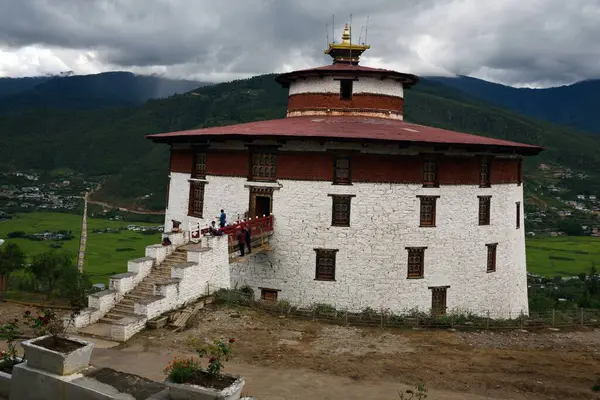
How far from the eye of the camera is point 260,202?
25406mm

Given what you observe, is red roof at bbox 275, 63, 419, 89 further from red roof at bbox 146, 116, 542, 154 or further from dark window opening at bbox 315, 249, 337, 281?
dark window opening at bbox 315, 249, 337, 281

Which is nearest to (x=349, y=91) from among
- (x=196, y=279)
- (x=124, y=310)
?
(x=196, y=279)

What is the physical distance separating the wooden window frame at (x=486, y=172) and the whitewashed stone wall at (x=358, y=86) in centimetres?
731

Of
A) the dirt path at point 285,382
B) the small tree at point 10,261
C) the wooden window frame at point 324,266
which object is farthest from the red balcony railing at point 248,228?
the small tree at point 10,261

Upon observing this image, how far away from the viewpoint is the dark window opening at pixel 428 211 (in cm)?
2453

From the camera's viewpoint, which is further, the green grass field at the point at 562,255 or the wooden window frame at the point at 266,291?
the green grass field at the point at 562,255

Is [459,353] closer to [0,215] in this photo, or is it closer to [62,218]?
[62,218]

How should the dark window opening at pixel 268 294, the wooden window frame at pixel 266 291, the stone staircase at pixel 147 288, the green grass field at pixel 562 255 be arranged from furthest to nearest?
1. the green grass field at pixel 562 255
2. the dark window opening at pixel 268 294
3. the wooden window frame at pixel 266 291
4. the stone staircase at pixel 147 288

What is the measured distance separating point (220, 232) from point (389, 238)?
7283mm

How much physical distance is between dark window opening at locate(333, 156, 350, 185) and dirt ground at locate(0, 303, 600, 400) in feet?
21.4

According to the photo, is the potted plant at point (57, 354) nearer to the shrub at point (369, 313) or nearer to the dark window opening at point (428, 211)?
the shrub at point (369, 313)

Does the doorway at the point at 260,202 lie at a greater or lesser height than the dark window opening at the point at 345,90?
lesser

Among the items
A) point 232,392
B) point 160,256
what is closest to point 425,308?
point 160,256

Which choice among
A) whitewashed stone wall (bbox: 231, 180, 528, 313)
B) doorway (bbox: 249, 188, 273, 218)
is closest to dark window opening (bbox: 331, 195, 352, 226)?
whitewashed stone wall (bbox: 231, 180, 528, 313)
